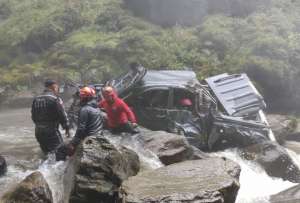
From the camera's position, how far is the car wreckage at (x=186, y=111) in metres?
10.8

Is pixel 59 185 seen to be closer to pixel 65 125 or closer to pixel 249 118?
pixel 65 125

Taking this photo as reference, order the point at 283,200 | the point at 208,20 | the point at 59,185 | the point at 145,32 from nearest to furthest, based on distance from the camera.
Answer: the point at 59,185, the point at 283,200, the point at 145,32, the point at 208,20

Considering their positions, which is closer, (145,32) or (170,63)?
(170,63)

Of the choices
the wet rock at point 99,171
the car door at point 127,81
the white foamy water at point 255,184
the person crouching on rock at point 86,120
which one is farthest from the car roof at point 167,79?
the wet rock at point 99,171

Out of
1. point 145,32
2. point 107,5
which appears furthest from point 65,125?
point 107,5

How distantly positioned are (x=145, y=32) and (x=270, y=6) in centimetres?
751

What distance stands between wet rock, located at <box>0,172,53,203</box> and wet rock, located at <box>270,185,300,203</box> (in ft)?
13.6

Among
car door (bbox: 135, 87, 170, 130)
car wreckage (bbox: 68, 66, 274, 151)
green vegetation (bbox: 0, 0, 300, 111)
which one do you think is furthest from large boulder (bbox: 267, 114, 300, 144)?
car door (bbox: 135, 87, 170, 130)

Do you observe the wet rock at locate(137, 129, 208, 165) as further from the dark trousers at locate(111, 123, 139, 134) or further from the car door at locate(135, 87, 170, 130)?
the car door at locate(135, 87, 170, 130)

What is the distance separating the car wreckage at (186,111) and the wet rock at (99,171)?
3510 mm

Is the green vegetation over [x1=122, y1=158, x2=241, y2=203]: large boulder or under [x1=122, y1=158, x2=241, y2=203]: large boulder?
under

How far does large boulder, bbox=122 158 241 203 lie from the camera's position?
6.20 m

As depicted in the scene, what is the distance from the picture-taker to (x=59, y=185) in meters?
7.64

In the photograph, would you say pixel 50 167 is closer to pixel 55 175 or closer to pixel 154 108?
pixel 55 175
